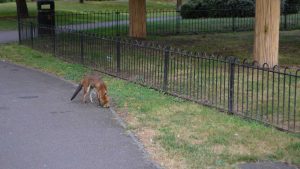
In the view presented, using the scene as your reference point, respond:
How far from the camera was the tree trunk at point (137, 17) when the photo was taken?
18.5m

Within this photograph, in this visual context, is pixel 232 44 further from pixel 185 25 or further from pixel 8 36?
pixel 8 36

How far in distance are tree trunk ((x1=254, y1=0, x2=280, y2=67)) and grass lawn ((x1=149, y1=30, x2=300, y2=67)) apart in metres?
1.27

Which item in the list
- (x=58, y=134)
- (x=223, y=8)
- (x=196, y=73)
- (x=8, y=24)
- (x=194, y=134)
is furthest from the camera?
(x=223, y=8)

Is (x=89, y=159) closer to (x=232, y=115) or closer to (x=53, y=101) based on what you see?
(x=232, y=115)

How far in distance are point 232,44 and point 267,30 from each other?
17.8 ft

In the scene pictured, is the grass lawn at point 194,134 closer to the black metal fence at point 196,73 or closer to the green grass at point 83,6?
the black metal fence at point 196,73

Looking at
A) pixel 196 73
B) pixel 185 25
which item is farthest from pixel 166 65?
pixel 185 25

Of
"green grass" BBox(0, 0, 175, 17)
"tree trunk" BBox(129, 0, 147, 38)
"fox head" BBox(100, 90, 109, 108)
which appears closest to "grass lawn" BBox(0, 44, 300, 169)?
"fox head" BBox(100, 90, 109, 108)

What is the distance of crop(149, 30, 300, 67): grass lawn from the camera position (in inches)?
609

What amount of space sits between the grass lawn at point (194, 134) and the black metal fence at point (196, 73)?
0.42 m

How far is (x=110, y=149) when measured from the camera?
7102 mm

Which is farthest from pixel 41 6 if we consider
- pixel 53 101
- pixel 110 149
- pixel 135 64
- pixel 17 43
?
pixel 110 149

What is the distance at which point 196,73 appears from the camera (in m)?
12.1

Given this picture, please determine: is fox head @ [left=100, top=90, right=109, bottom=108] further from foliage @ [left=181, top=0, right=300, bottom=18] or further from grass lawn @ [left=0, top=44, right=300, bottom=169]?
foliage @ [left=181, top=0, right=300, bottom=18]
